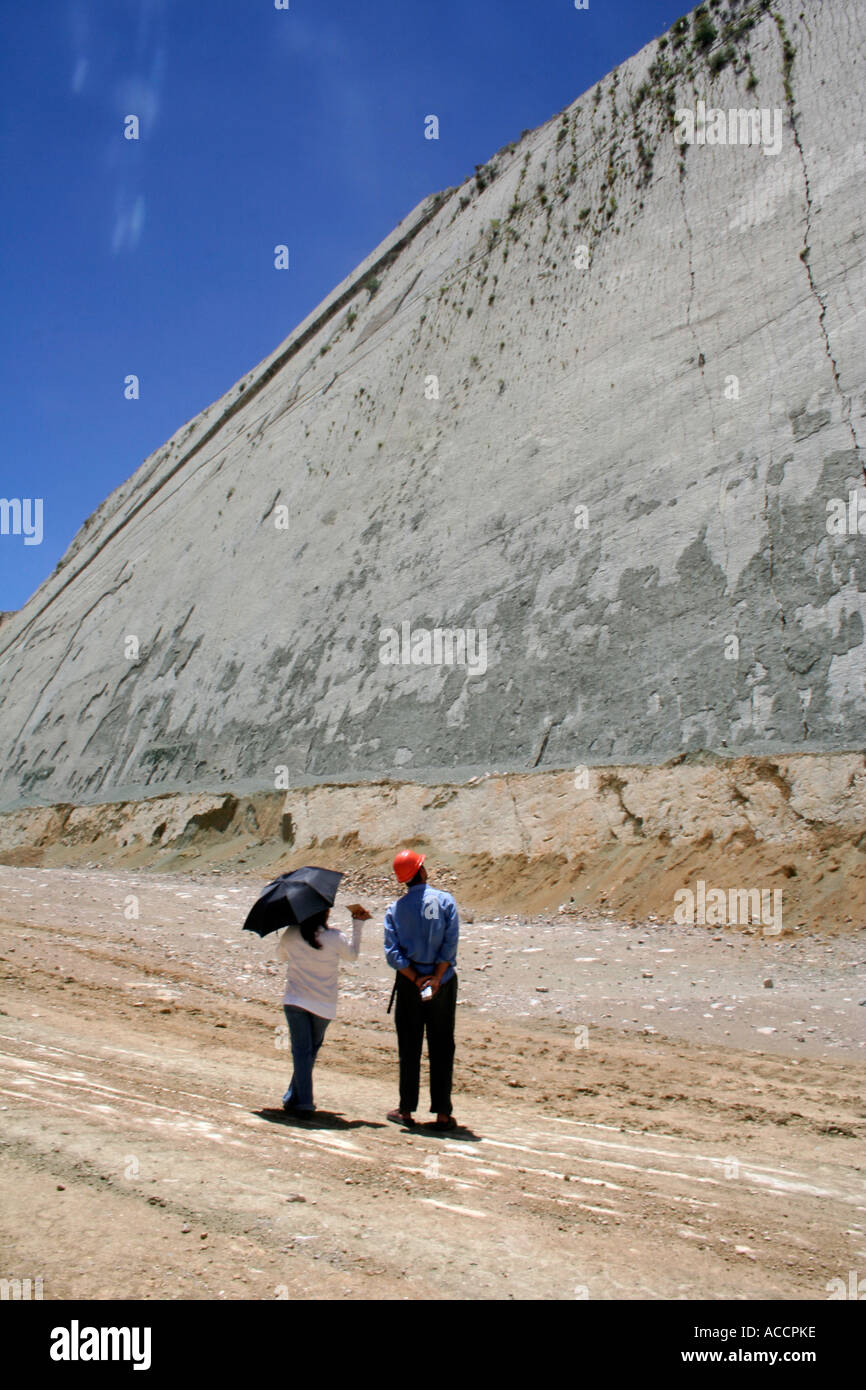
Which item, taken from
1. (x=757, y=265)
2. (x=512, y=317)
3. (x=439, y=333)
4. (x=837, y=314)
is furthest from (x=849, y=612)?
(x=439, y=333)

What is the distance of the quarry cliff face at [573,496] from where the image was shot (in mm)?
13094

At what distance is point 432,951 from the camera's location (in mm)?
5156

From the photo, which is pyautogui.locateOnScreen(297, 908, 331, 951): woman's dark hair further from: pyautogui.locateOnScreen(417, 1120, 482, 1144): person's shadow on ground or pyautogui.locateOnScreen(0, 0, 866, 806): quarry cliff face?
pyautogui.locateOnScreen(0, 0, 866, 806): quarry cliff face

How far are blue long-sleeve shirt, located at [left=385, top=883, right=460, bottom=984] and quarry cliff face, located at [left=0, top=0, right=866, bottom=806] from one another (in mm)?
7580

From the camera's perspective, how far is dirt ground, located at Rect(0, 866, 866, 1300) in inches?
117

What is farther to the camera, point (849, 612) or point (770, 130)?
point (770, 130)

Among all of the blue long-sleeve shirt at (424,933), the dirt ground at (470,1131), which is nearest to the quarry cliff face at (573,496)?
the dirt ground at (470,1131)

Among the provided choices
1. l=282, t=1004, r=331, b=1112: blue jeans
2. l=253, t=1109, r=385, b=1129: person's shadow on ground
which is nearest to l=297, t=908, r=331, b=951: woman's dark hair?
l=282, t=1004, r=331, b=1112: blue jeans

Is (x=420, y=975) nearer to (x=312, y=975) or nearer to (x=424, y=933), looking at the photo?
(x=424, y=933)

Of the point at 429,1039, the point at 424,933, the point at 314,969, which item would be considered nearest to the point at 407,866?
→ the point at 424,933

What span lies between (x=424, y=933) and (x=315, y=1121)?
3.44 ft

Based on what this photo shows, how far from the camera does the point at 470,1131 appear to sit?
493 cm
